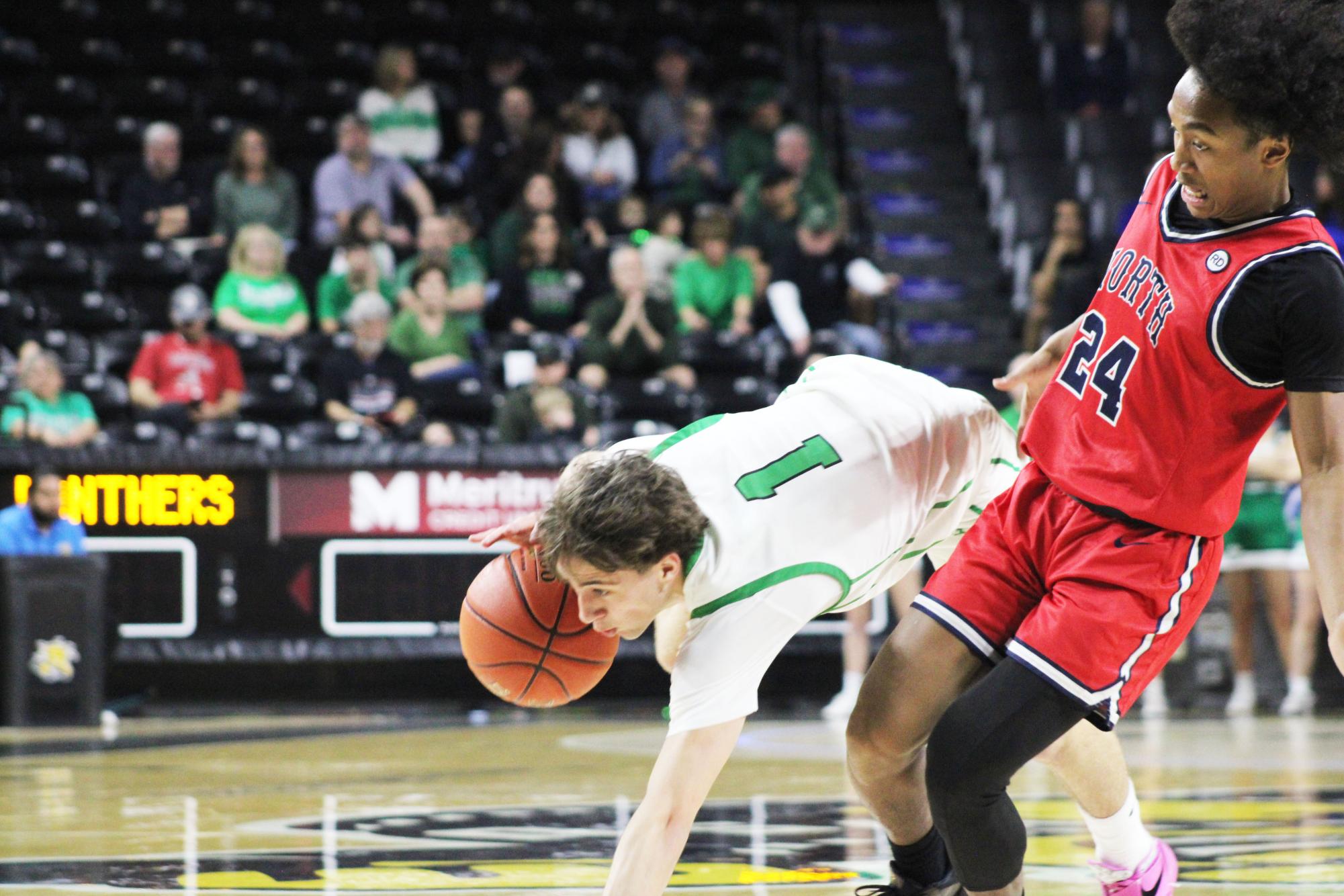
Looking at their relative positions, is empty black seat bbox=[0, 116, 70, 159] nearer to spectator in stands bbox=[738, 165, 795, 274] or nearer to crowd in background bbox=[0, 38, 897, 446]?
crowd in background bbox=[0, 38, 897, 446]

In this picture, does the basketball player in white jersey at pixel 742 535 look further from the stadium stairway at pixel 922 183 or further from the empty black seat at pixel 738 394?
the stadium stairway at pixel 922 183

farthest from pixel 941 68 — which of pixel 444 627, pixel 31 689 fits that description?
pixel 31 689

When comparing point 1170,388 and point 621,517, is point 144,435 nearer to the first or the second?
point 621,517

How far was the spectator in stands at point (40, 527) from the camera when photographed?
30.3 feet

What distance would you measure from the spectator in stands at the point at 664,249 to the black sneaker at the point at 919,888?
7.87 meters

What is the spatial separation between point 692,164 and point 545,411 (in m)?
3.73

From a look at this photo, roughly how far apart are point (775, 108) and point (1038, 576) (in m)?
10.6

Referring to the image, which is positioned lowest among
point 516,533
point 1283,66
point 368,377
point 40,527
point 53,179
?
point 40,527

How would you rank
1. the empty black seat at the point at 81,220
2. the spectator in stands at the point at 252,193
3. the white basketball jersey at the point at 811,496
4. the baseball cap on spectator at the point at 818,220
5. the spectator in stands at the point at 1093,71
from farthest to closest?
the spectator in stands at the point at 1093,71
the empty black seat at the point at 81,220
the baseball cap on spectator at the point at 818,220
the spectator in stands at the point at 252,193
the white basketball jersey at the point at 811,496

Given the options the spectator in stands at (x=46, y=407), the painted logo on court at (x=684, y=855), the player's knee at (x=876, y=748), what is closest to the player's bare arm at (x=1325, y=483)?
the player's knee at (x=876, y=748)

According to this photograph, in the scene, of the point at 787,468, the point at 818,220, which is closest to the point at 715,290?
the point at 818,220

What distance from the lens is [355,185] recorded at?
41.5 feet

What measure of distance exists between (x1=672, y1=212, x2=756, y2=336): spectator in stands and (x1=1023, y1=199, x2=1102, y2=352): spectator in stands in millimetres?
1796

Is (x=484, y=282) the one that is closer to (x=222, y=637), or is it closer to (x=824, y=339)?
(x=824, y=339)
